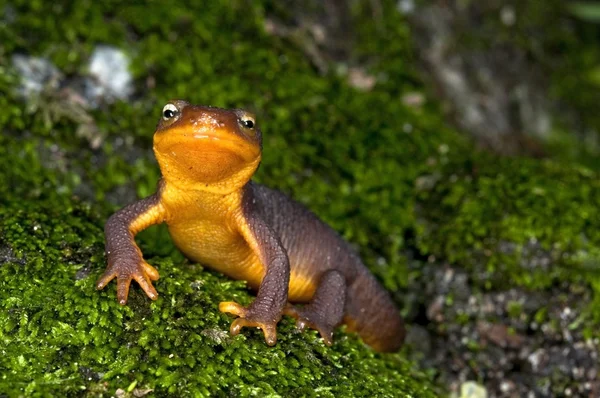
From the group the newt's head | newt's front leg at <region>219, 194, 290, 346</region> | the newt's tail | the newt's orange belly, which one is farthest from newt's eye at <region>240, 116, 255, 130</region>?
the newt's tail

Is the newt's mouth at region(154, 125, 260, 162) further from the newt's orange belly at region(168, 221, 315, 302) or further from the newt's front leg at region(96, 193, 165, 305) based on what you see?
the newt's orange belly at region(168, 221, 315, 302)

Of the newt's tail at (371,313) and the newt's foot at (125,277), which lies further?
the newt's tail at (371,313)

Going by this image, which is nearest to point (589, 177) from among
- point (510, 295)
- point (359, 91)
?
point (510, 295)

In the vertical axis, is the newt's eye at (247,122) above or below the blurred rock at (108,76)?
below

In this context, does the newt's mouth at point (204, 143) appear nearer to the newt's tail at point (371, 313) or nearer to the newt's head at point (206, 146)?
the newt's head at point (206, 146)

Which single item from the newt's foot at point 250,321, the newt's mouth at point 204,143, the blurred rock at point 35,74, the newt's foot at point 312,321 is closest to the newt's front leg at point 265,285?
the newt's foot at point 250,321

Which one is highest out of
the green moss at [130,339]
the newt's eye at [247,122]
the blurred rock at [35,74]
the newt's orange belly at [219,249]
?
the blurred rock at [35,74]

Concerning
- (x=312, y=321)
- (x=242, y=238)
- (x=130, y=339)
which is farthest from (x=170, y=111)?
(x=312, y=321)

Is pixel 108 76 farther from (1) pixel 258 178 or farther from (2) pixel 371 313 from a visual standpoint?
(2) pixel 371 313
